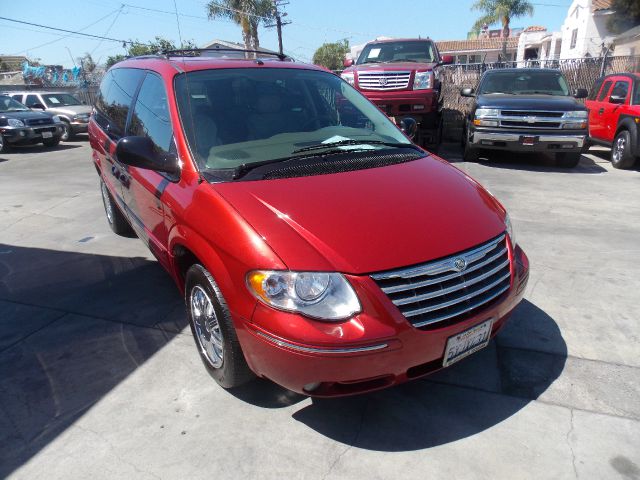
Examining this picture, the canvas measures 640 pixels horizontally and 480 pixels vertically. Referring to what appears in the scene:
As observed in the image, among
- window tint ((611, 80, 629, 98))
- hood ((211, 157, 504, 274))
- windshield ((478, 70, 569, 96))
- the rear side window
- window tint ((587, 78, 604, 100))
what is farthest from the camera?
window tint ((587, 78, 604, 100))

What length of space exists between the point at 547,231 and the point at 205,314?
4184mm

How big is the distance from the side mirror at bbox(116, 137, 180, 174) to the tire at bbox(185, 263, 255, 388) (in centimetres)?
64

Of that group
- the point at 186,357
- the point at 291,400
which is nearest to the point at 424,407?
the point at 291,400

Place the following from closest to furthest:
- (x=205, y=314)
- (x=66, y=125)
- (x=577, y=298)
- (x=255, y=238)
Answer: (x=255, y=238), (x=205, y=314), (x=577, y=298), (x=66, y=125)

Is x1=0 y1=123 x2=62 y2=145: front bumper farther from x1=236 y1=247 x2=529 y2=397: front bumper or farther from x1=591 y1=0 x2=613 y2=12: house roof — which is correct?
x1=591 y1=0 x2=613 y2=12: house roof

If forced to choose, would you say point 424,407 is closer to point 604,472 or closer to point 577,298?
point 604,472

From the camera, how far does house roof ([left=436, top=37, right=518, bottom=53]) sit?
5078 centimetres

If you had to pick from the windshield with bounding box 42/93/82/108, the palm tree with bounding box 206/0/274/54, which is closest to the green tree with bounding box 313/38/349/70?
the palm tree with bounding box 206/0/274/54

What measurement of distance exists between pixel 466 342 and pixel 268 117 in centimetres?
196

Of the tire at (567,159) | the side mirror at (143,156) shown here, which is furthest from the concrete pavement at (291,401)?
the tire at (567,159)

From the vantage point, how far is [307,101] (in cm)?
365

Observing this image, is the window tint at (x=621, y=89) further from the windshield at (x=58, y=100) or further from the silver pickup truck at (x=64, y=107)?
the windshield at (x=58, y=100)

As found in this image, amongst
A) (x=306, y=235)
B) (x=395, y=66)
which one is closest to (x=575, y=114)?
(x=395, y=66)

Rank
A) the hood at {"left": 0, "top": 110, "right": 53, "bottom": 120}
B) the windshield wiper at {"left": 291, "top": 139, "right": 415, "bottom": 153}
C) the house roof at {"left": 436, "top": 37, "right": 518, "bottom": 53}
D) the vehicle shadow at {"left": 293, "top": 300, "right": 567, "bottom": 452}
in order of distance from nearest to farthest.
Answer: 1. the vehicle shadow at {"left": 293, "top": 300, "right": 567, "bottom": 452}
2. the windshield wiper at {"left": 291, "top": 139, "right": 415, "bottom": 153}
3. the hood at {"left": 0, "top": 110, "right": 53, "bottom": 120}
4. the house roof at {"left": 436, "top": 37, "right": 518, "bottom": 53}
